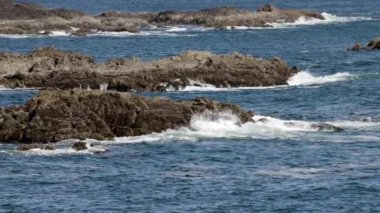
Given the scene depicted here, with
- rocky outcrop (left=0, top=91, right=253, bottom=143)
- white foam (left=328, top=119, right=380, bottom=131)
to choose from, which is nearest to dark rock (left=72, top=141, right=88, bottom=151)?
rocky outcrop (left=0, top=91, right=253, bottom=143)

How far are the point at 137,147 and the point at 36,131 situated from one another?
4.79m

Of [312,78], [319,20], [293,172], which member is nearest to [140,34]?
[319,20]

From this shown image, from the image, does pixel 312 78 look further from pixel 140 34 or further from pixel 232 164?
pixel 140 34

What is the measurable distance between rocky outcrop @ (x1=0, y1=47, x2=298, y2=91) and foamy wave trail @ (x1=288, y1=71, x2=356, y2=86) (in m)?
0.59

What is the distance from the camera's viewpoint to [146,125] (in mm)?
52531

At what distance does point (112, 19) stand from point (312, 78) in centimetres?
7465

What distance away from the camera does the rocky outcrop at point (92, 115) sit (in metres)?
50.7

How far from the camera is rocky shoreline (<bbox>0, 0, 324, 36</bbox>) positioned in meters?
139

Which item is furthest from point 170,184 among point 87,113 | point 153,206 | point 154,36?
point 154,36

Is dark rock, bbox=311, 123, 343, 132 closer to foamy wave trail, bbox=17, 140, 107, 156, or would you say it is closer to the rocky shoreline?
foamy wave trail, bbox=17, 140, 107, 156

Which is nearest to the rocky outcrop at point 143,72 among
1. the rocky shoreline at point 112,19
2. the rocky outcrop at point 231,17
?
the rocky shoreline at point 112,19

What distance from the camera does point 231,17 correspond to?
154125 mm

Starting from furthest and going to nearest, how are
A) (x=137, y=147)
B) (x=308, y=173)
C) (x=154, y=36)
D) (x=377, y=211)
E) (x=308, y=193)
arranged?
(x=154, y=36) → (x=137, y=147) → (x=308, y=173) → (x=308, y=193) → (x=377, y=211)

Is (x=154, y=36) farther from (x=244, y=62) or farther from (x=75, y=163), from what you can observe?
(x=75, y=163)
